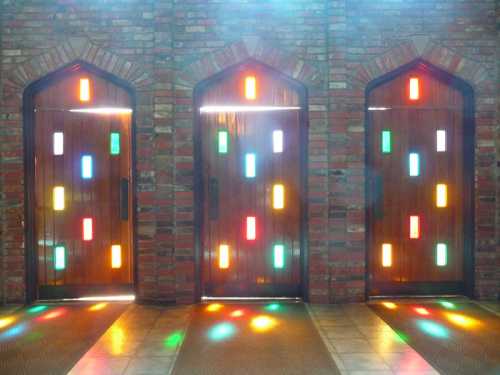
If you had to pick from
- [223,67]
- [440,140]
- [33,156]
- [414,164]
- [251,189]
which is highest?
[223,67]

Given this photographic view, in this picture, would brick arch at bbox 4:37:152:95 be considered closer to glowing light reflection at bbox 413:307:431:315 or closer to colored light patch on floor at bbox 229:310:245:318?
colored light patch on floor at bbox 229:310:245:318

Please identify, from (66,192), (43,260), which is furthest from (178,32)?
(43,260)

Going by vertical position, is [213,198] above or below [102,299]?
above

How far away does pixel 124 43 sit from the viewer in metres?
5.89

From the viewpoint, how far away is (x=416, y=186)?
20.3ft

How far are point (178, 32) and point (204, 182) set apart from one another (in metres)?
1.77

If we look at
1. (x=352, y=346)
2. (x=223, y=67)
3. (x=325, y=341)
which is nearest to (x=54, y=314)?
(x=325, y=341)

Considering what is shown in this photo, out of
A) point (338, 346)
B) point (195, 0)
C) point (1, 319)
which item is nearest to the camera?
point (338, 346)

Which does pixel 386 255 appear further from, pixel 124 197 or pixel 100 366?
pixel 100 366

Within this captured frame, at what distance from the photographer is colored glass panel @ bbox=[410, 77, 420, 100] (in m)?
6.15

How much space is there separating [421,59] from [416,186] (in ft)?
4.93

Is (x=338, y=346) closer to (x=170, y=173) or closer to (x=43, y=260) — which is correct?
(x=170, y=173)

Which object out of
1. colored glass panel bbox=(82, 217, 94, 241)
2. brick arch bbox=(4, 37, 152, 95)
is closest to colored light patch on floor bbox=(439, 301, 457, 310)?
colored glass panel bbox=(82, 217, 94, 241)

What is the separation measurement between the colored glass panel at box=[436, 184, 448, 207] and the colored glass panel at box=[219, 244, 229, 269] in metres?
2.63
